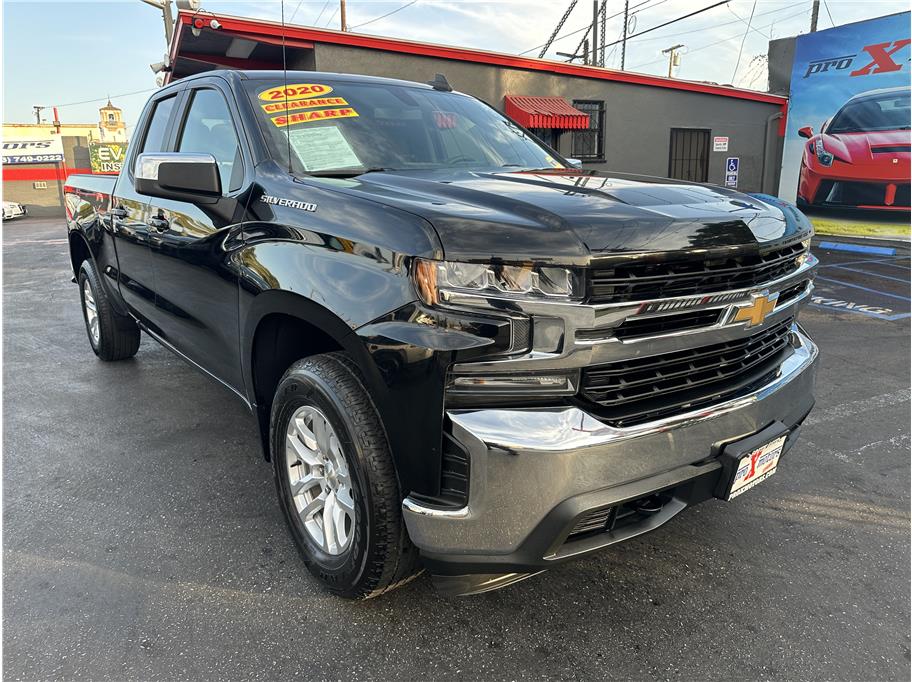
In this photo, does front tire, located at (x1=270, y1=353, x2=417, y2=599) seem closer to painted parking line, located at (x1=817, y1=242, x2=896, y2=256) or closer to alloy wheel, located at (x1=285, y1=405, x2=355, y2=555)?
alloy wheel, located at (x1=285, y1=405, x2=355, y2=555)

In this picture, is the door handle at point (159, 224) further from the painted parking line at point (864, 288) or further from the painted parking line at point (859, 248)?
the painted parking line at point (859, 248)

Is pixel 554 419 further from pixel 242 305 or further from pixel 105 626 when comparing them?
pixel 105 626

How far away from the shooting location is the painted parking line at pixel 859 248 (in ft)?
42.1

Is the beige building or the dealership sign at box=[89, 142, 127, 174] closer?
the beige building

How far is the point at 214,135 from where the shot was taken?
321cm

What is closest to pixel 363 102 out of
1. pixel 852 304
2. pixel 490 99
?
pixel 852 304

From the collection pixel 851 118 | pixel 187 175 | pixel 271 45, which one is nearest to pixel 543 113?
pixel 271 45

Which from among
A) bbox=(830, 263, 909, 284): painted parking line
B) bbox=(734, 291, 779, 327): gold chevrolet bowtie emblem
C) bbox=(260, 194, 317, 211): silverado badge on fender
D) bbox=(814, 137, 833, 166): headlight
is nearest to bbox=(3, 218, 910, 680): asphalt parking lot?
bbox=(734, 291, 779, 327): gold chevrolet bowtie emblem

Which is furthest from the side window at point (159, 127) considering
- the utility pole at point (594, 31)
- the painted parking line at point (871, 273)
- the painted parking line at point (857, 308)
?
the utility pole at point (594, 31)

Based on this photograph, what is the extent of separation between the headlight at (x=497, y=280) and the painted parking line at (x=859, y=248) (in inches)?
526

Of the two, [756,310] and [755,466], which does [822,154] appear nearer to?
[756,310]

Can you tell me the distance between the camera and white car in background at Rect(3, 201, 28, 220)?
94.5 ft

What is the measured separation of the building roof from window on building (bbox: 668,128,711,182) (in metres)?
3.23

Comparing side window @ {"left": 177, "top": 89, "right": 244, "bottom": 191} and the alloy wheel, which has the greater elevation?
side window @ {"left": 177, "top": 89, "right": 244, "bottom": 191}
